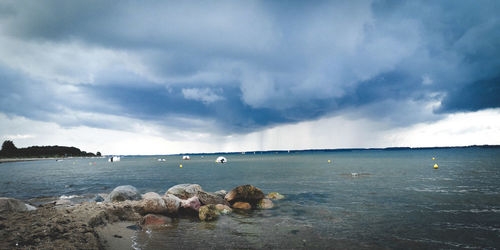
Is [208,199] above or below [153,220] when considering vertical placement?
above

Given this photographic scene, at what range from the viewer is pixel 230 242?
11836 mm

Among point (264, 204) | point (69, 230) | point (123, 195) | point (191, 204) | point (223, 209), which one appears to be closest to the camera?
point (69, 230)

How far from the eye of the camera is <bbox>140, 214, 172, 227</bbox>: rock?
14.7 metres

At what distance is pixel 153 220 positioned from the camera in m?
15.0

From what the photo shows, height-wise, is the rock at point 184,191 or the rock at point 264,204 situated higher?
the rock at point 184,191

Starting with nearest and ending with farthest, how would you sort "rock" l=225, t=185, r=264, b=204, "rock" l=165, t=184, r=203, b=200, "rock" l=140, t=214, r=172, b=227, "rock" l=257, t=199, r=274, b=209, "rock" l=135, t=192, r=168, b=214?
"rock" l=140, t=214, r=172, b=227 → "rock" l=135, t=192, r=168, b=214 → "rock" l=257, t=199, r=274, b=209 → "rock" l=165, t=184, r=203, b=200 → "rock" l=225, t=185, r=264, b=204

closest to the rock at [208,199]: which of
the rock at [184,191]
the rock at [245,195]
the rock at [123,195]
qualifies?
the rock at [184,191]

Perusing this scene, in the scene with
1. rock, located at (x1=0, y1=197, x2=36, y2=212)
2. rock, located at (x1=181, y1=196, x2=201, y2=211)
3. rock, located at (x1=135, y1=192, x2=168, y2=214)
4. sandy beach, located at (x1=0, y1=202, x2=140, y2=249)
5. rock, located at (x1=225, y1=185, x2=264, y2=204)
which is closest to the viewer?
sandy beach, located at (x1=0, y1=202, x2=140, y2=249)

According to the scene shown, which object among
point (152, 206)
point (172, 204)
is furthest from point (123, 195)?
point (172, 204)

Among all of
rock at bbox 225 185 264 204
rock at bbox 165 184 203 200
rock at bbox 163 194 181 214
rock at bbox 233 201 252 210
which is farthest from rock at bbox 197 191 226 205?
rock at bbox 163 194 181 214

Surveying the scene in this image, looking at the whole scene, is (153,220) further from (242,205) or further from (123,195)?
(242,205)

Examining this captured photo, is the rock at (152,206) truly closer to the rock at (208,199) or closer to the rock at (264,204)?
the rock at (208,199)

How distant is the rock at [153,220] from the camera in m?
14.7

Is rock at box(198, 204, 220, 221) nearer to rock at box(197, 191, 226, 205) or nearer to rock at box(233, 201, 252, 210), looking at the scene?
rock at box(197, 191, 226, 205)
